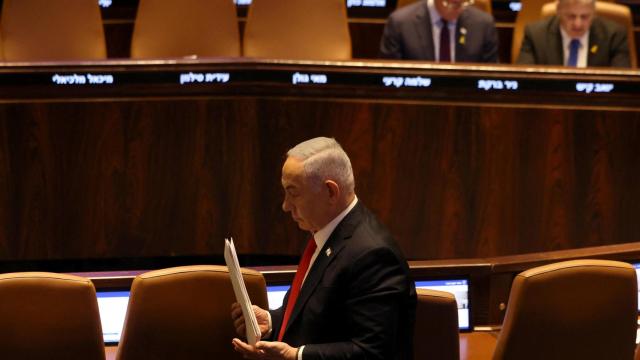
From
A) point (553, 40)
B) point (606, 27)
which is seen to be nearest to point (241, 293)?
point (553, 40)

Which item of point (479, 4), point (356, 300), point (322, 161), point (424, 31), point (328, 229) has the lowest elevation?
point (356, 300)

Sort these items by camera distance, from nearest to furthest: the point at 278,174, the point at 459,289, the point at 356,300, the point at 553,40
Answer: the point at 356,300 < the point at 459,289 < the point at 278,174 < the point at 553,40

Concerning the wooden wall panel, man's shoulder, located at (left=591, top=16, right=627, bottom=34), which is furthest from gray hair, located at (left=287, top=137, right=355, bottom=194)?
man's shoulder, located at (left=591, top=16, right=627, bottom=34)

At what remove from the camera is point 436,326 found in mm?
2080

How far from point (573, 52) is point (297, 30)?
3.57 feet

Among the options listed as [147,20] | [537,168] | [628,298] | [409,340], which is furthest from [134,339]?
[147,20]

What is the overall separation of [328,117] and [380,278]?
6.16ft

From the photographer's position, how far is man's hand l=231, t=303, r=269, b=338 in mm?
1864

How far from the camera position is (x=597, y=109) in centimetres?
363

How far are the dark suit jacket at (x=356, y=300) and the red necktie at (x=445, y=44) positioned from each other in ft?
7.80

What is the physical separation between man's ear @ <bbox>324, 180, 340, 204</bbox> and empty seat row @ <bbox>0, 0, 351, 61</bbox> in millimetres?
2370

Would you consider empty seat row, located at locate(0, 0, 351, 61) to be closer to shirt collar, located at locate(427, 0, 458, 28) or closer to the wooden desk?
shirt collar, located at locate(427, 0, 458, 28)

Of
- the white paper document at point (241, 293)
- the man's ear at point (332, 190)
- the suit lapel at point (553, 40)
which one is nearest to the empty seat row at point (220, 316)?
the white paper document at point (241, 293)

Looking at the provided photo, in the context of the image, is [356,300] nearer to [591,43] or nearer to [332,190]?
[332,190]
